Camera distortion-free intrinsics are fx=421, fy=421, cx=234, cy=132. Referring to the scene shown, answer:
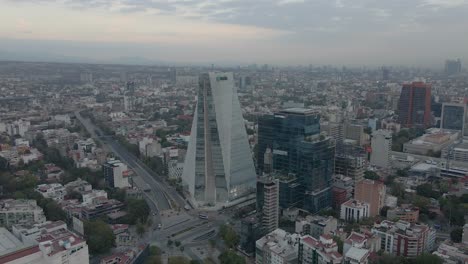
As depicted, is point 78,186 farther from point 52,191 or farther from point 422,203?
point 422,203

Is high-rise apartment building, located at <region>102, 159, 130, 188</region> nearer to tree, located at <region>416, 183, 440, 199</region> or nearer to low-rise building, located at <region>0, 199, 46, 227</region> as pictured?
low-rise building, located at <region>0, 199, 46, 227</region>

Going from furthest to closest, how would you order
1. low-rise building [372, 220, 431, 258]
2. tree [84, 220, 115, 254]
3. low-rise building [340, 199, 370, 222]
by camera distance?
low-rise building [340, 199, 370, 222] < tree [84, 220, 115, 254] < low-rise building [372, 220, 431, 258]

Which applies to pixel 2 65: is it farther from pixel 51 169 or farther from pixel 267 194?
pixel 267 194

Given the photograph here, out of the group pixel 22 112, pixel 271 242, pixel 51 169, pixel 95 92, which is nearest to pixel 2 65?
pixel 95 92

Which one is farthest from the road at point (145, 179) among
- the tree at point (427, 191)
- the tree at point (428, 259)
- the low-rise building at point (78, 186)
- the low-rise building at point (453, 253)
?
the tree at point (427, 191)

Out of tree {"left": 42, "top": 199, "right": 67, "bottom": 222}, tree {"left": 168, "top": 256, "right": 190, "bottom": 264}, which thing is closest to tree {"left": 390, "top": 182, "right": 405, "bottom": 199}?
tree {"left": 168, "top": 256, "right": 190, "bottom": 264}

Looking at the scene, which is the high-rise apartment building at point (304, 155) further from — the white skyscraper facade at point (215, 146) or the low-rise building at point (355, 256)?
the low-rise building at point (355, 256)
